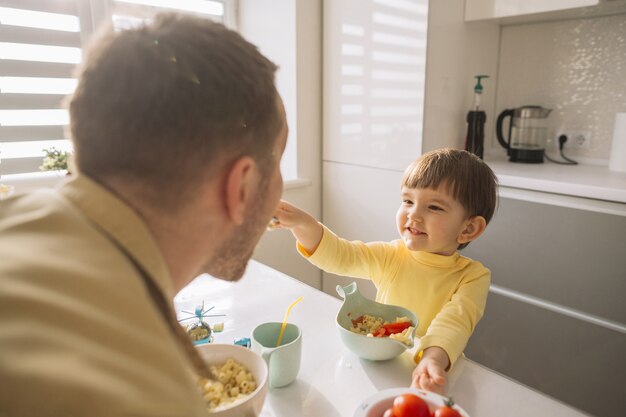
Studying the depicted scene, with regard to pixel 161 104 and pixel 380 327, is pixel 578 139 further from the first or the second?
pixel 161 104

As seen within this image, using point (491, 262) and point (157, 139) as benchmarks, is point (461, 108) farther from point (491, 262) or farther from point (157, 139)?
point (157, 139)

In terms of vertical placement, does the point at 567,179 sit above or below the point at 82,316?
below

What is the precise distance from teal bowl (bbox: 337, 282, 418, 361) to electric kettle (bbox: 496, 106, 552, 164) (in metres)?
1.50

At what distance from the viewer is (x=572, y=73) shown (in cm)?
216

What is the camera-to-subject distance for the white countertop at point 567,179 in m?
1.57

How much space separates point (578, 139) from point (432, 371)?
1.90 meters

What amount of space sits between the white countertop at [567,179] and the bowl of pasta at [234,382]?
141 cm

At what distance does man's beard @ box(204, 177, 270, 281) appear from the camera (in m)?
0.55

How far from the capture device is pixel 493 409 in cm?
72

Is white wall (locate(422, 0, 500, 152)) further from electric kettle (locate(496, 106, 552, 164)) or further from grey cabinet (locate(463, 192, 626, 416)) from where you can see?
grey cabinet (locate(463, 192, 626, 416))

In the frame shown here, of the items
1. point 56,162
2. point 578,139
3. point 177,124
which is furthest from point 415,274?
point 578,139

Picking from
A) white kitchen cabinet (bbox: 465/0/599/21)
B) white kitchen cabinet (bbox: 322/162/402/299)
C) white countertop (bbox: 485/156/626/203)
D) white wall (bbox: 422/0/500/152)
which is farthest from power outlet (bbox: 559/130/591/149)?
white kitchen cabinet (bbox: 322/162/402/299)

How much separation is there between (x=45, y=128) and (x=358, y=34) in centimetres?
147

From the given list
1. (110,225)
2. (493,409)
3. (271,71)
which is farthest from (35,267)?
(493,409)
